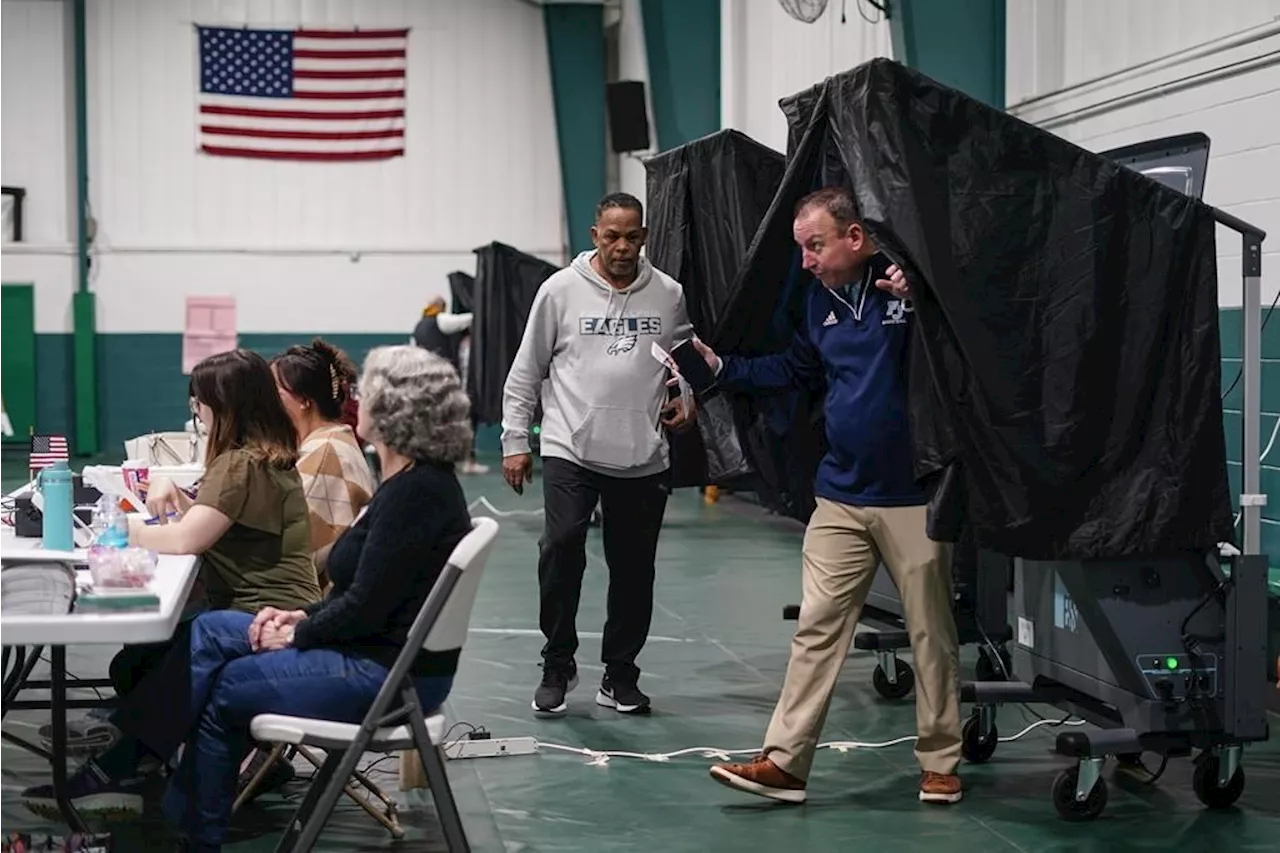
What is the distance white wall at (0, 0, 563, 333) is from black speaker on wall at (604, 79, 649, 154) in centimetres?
382

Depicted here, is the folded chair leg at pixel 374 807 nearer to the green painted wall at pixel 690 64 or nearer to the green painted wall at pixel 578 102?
the green painted wall at pixel 690 64

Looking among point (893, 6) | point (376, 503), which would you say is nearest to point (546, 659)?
point (376, 503)

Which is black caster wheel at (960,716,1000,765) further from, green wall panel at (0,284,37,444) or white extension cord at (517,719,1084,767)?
green wall panel at (0,284,37,444)

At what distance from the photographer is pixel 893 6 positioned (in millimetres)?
8727

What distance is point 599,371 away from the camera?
210 inches

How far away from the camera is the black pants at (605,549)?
533 centimetres

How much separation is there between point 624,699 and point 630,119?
9.91 m

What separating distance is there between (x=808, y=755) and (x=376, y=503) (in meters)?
1.46

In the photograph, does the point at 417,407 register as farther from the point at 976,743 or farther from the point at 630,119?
the point at 630,119

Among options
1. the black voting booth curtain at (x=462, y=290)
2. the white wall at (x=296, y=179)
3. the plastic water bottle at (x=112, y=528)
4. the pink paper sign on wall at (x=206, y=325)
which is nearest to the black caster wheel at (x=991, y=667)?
the plastic water bottle at (x=112, y=528)

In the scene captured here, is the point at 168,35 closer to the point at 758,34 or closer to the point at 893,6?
the point at 758,34

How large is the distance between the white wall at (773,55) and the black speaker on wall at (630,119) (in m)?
1.43

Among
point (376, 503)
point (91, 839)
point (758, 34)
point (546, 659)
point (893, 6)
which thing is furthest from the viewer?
point (758, 34)

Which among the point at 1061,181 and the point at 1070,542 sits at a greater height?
the point at 1061,181
